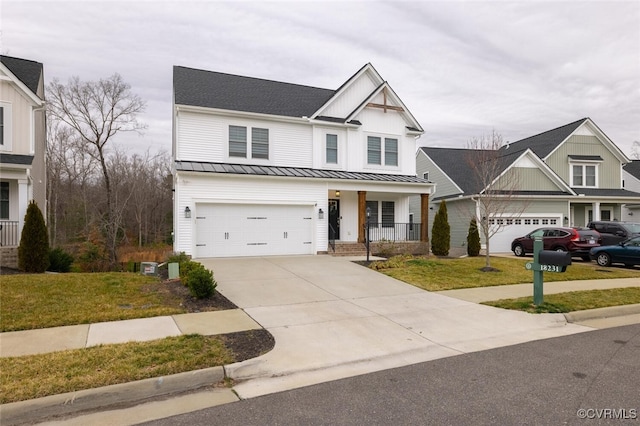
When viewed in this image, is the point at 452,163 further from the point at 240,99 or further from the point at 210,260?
the point at 210,260

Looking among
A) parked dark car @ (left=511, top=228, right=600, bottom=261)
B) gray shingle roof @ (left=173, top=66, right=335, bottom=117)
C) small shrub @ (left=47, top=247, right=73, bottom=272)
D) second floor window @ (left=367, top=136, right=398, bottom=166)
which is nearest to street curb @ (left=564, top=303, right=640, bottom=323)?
parked dark car @ (left=511, top=228, right=600, bottom=261)

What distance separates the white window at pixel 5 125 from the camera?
15.2 meters

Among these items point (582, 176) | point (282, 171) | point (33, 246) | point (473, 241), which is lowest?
point (473, 241)

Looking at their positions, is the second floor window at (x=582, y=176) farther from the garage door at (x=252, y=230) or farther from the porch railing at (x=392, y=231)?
the garage door at (x=252, y=230)

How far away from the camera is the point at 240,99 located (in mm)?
19500

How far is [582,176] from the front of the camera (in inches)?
1062

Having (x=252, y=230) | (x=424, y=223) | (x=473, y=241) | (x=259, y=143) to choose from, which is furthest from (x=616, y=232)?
(x=259, y=143)

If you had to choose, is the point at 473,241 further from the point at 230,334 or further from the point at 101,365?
the point at 101,365

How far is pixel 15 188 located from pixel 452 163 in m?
25.2

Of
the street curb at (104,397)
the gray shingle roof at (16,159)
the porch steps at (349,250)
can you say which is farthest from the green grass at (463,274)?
the gray shingle roof at (16,159)

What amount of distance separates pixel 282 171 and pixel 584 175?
21.6 meters

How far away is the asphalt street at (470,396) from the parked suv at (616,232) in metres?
Answer: 16.6

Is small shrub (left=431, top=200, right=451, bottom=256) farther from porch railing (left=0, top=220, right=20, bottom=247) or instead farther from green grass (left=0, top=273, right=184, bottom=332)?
porch railing (left=0, top=220, right=20, bottom=247)

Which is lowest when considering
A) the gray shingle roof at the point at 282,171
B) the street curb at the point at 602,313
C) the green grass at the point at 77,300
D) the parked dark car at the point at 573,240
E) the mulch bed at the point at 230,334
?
the street curb at the point at 602,313
